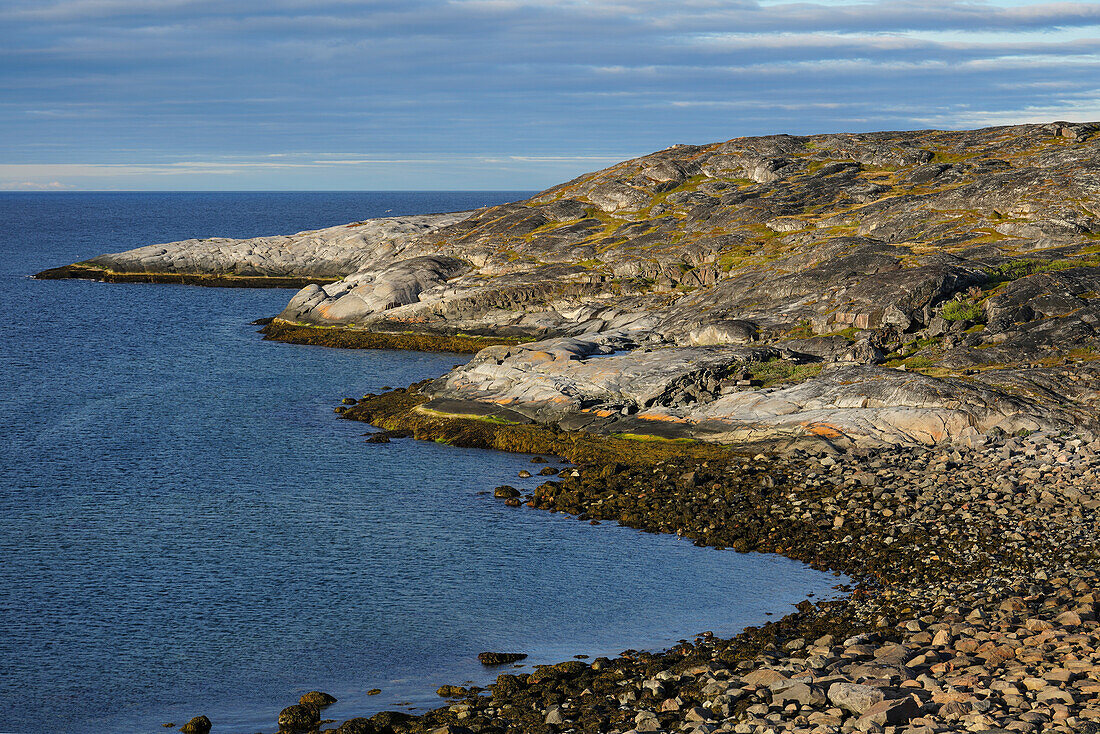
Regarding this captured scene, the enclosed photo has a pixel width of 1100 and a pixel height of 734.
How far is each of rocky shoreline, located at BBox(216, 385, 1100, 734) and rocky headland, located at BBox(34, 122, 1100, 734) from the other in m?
0.11

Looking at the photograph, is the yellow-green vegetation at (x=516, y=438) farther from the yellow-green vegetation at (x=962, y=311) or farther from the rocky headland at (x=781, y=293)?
the yellow-green vegetation at (x=962, y=311)

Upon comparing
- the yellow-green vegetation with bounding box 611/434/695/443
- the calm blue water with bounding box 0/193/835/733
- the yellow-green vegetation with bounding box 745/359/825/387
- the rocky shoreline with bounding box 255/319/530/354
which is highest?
the yellow-green vegetation with bounding box 745/359/825/387

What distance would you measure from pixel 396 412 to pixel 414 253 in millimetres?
45469

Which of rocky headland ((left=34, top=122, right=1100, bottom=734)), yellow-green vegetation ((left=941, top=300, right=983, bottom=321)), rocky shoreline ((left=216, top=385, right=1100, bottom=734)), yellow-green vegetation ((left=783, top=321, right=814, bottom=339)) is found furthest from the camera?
yellow-green vegetation ((left=783, top=321, right=814, bottom=339))

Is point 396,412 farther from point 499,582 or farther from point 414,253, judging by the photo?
point 414,253

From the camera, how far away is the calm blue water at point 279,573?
89.9 ft

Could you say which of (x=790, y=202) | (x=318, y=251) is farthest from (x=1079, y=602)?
(x=318, y=251)

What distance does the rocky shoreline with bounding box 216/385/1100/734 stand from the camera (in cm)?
2162

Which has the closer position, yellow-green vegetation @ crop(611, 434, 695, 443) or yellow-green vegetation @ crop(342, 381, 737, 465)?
yellow-green vegetation @ crop(342, 381, 737, 465)

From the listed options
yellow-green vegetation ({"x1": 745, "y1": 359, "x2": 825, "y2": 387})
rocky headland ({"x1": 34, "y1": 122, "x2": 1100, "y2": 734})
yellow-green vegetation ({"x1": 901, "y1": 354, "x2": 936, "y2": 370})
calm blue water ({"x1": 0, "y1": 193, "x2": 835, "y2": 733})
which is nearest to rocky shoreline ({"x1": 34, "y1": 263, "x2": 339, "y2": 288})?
rocky headland ({"x1": 34, "y1": 122, "x2": 1100, "y2": 734})

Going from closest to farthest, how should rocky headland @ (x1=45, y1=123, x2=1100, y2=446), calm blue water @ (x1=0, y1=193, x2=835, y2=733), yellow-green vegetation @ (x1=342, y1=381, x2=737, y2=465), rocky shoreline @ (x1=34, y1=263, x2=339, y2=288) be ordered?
1. calm blue water @ (x1=0, y1=193, x2=835, y2=733)
2. yellow-green vegetation @ (x1=342, y1=381, x2=737, y2=465)
3. rocky headland @ (x1=45, y1=123, x2=1100, y2=446)
4. rocky shoreline @ (x1=34, y1=263, x2=339, y2=288)

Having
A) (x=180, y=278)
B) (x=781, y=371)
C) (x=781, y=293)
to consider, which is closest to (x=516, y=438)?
(x=781, y=371)

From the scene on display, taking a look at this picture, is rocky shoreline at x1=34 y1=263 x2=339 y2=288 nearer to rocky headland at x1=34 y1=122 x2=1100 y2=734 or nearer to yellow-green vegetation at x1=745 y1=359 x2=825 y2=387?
rocky headland at x1=34 y1=122 x2=1100 y2=734

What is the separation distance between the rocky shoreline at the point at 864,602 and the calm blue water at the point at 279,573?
68.4 inches
